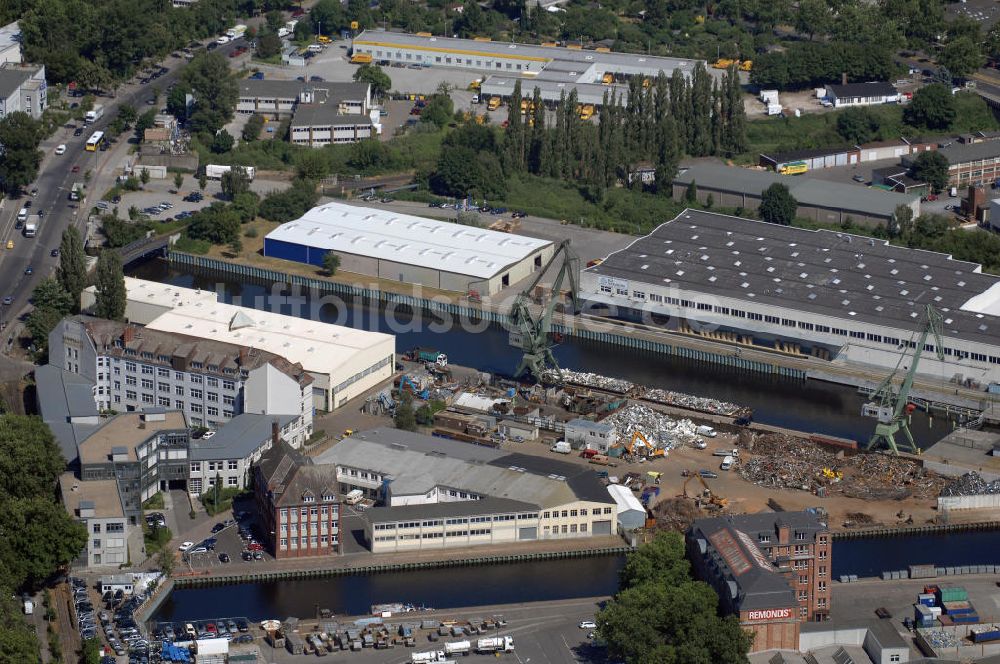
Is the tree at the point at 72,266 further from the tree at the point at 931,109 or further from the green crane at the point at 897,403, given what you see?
the tree at the point at 931,109

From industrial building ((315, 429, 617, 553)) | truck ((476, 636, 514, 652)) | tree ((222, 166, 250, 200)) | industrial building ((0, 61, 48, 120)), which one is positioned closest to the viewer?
truck ((476, 636, 514, 652))

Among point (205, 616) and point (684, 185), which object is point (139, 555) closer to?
point (205, 616)

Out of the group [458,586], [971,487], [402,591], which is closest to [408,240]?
[458,586]

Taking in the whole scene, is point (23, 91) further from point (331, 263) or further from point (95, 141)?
point (331, 263)

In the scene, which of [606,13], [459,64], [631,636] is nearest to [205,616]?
[631,636]

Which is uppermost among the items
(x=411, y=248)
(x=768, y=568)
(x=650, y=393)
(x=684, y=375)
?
(x=768, y=568)

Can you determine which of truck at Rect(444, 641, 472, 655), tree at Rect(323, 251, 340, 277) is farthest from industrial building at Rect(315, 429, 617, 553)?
tree at Rect(323, 251, 340, 277)

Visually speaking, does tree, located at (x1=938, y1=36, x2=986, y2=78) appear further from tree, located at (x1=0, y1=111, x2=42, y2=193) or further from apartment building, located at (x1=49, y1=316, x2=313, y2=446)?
apartment building, located at (x1=49, y1=316, x2=313, y2=446)
